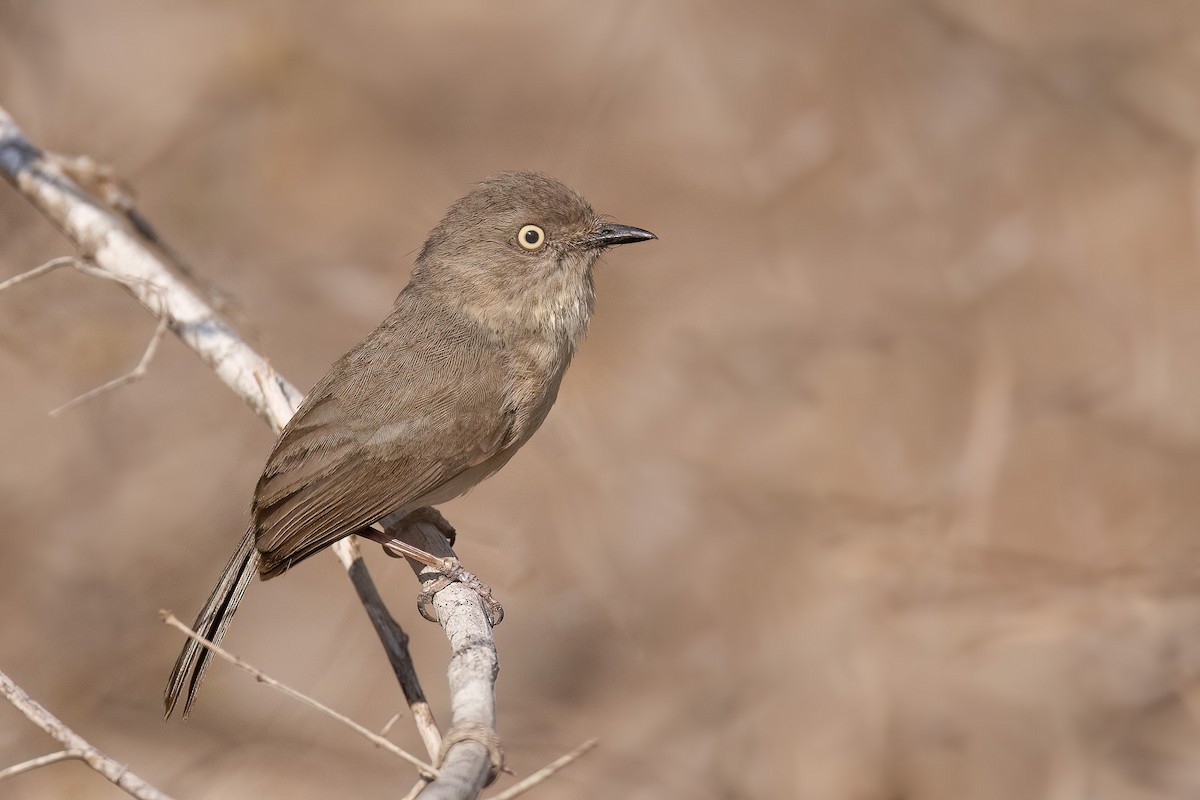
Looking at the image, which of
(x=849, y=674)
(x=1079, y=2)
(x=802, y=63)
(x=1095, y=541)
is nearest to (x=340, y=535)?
(x=849, y=674)

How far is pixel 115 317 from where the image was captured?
27.9 ft

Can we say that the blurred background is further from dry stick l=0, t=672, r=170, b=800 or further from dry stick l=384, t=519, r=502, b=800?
dry stick l=0, t=672, r=170, b=800

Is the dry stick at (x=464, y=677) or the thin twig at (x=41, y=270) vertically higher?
the thin twig at (x=41, y=270)

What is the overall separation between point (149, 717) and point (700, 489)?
3939mm

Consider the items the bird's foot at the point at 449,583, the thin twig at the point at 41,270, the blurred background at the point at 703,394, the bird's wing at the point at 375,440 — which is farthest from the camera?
the blurred background at the point at 703,394

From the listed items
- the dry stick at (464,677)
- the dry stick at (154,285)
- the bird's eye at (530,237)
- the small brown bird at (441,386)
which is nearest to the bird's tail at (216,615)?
the small brown bird at (441,386)

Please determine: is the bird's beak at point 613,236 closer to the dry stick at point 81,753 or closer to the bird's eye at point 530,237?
the bird's eye at point 530,237

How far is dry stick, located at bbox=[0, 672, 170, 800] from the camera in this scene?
2635mm

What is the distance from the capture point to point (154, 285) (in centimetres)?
423

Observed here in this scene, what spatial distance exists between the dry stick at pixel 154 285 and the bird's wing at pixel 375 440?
0.17 metres

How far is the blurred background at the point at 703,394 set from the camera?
7184 millimetres

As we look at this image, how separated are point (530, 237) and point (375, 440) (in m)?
1.12

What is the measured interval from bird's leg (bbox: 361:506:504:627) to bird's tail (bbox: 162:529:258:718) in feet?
1.46

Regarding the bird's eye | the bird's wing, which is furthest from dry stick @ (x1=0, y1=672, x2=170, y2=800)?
the bird's eye
